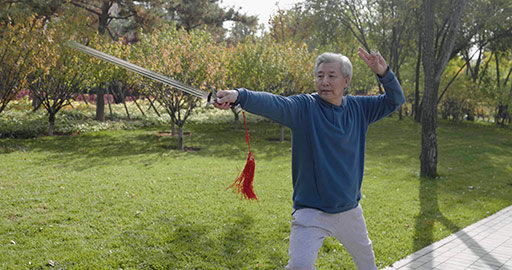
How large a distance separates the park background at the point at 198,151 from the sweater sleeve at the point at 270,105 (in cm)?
268

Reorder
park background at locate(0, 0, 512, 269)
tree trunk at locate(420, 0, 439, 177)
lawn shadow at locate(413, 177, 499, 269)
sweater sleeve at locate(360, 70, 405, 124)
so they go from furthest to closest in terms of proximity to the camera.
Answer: tree trunk at locate(420, 0, 439, 177) → park background at locate(0, 0, 512, 269) → lawn shadow at locate(413, 177, 499, 269) → sweater sleeve at locate(360, 70, 405, 124)

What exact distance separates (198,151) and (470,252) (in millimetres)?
10971

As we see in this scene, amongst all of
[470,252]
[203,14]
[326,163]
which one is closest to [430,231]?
[470,252]

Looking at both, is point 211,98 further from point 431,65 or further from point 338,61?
point 431,65

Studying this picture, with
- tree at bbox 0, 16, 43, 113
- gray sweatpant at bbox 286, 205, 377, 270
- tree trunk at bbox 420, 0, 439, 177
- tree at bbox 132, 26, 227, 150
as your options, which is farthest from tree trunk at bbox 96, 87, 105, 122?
gray sweatpant at bbox 286, 205, 377, 270

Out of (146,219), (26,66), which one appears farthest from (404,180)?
(26,66)

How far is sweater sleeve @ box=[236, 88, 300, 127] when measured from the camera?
250cm

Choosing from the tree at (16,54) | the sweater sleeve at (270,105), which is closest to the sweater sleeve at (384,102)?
the sweater sleeve at (270,105)

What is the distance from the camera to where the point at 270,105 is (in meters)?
2.62

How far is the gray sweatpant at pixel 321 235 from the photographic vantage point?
2680mm

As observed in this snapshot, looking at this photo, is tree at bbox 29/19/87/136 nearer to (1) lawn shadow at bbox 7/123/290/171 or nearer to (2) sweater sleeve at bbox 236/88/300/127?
(1) lawn shadow at bbox 7/123/290/171

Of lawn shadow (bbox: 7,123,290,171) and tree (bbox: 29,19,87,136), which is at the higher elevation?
tree (bbox: 29,19,87,136)

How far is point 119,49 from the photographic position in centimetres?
1853

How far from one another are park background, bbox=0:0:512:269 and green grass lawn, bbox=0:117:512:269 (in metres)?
0.03
